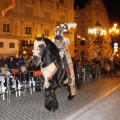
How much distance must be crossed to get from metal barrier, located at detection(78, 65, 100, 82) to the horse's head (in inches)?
399

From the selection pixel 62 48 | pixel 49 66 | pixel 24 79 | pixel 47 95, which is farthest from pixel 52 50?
pixel 24 79

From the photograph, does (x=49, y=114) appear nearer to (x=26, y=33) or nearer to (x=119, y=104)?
(x=119, y=104)

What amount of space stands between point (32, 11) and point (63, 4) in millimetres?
8579

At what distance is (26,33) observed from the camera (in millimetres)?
39500

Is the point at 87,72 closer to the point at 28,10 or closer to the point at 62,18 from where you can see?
the point at 28,10

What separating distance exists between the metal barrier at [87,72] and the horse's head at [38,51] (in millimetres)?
10141

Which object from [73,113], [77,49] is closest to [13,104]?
[73,113]

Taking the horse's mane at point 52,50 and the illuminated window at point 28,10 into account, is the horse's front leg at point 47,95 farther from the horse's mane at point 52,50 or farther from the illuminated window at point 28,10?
the illuminated window at point 28,10

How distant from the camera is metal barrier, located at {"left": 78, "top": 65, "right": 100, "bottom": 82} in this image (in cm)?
1897

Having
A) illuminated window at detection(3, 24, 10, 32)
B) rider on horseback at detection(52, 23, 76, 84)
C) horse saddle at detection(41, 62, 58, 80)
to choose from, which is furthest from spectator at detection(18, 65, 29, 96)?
illuminated window at detection(3, 24, 10, 32)

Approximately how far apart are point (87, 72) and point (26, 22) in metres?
21.6

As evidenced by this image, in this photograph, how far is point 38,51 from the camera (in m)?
8.61

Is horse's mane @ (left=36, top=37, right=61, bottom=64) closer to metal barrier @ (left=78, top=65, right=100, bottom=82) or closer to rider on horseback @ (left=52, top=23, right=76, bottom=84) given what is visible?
rider on horseback @ (left=52, top=23, right=76, bottom=84)

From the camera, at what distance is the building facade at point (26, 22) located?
119ft
